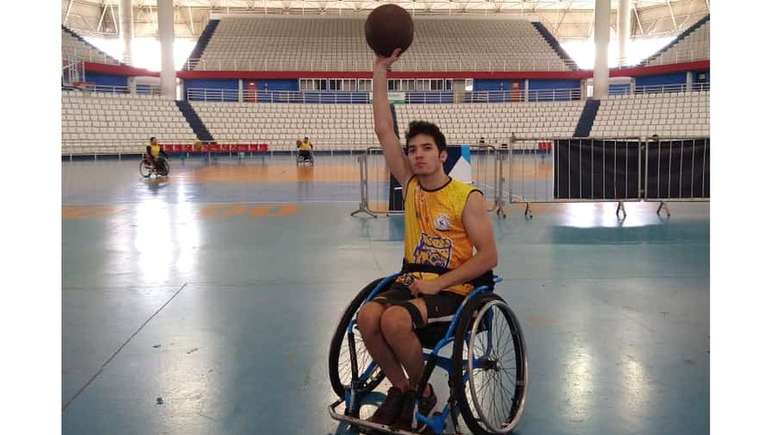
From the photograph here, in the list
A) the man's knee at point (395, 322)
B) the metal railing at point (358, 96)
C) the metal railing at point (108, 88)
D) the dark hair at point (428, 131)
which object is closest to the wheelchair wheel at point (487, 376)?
the man's knee at point (395, 322)

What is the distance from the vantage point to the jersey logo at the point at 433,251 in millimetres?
3381

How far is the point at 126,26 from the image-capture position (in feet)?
153

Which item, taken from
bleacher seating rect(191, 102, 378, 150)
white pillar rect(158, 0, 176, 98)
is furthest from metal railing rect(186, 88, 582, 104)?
white pillar rect(158, 0, 176, 98)

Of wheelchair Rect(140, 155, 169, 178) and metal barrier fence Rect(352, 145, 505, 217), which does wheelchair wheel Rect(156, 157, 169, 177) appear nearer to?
wheelchair Rect(140, 155, 169, 178)

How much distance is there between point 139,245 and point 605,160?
709 cm

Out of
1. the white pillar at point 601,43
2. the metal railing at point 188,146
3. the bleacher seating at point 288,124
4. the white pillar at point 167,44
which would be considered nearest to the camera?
the metal railing at point 188,146

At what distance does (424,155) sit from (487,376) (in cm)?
141

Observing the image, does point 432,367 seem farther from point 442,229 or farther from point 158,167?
point 158,167

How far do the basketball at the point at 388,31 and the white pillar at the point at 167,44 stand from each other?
33.0 m

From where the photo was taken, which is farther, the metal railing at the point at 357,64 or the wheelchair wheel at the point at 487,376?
the metal railing at the point at 357,64

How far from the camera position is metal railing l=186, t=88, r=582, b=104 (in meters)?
44.3

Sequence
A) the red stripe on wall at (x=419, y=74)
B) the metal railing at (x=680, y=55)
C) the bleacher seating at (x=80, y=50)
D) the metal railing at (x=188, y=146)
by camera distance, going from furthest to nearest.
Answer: the red stripe on wall at (x=419, y=74) → the metal railing at (x=680, y=55) → the bleacher seating at (x=80, y=50) → the metal railing at (x=188, y=146)

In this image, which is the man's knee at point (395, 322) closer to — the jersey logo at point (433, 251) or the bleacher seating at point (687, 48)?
the jersey logo at point (433, 251)

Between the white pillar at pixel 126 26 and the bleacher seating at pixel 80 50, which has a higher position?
the white pillar at pixel 126 26
